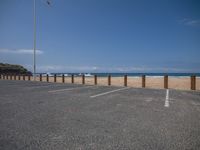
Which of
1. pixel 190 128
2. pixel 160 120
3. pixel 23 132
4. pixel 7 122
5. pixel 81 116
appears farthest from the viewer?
pixel 81 116

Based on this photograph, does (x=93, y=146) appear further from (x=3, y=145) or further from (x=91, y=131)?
(x=3, y=145)

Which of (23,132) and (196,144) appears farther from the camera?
(23,132)

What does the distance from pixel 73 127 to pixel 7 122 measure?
163 centimetres

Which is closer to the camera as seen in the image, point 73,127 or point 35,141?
point 35,141

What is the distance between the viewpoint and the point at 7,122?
431 cm

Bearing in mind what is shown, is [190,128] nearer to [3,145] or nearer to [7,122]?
[3,145]

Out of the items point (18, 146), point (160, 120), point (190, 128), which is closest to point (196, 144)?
point (190, 128)

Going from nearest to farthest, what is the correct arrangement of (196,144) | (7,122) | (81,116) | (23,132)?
(196,144) < (23,132) < (7,122) < (81,116)

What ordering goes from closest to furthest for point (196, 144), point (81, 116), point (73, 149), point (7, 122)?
point (73, 149), point (196, 144), point (7, 122), point (81, 116)

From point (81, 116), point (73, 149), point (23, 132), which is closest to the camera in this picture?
point (73, 149)

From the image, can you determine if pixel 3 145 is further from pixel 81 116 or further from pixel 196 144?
pixel 196 144

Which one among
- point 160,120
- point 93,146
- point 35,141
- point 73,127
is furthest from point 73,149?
point 160,120

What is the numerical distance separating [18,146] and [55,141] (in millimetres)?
588

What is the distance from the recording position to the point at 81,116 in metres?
4.97
